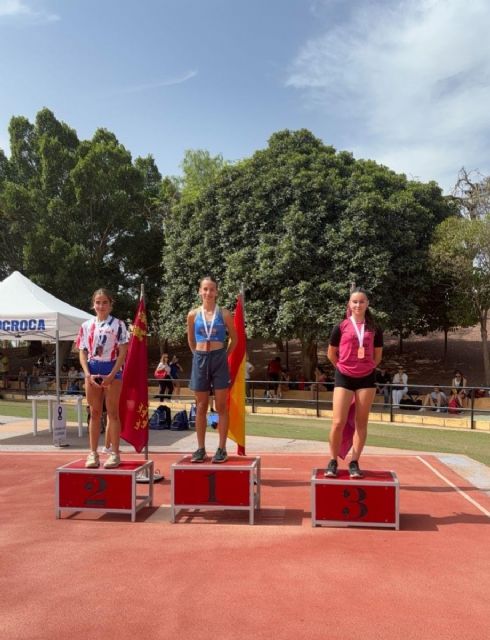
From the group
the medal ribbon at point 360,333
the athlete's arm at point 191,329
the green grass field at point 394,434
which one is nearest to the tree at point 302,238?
the green grass field at point 394,434

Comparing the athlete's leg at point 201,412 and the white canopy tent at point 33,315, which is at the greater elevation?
the white canopy tent at point 33,315

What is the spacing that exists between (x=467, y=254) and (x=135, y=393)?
18.0 m

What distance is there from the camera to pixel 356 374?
614 centimetres

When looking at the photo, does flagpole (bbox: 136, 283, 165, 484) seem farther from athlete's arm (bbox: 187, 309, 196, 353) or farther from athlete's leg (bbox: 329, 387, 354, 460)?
athlete's leg (bbox: 329, 387, 354, 460)

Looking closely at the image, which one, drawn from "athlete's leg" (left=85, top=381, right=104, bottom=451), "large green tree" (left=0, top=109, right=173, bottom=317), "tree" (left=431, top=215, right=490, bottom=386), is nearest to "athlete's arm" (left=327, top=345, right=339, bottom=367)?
"athlete's leg" (left=85, top=381, right=104, bottom=451)

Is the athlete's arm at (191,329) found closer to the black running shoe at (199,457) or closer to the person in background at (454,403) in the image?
the black running shoe at (199,457)

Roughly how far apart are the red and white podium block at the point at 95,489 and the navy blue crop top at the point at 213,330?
1.52 meters

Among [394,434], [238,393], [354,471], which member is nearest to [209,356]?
[238,393]

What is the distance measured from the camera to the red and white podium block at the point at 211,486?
19.8 feet

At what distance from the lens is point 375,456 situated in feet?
32.8

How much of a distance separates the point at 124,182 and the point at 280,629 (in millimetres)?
30181

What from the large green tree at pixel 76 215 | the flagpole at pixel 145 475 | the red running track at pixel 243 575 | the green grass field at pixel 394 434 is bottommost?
the green grass field at pixel 394 434

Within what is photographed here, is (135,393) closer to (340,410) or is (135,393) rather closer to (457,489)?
(340,410)

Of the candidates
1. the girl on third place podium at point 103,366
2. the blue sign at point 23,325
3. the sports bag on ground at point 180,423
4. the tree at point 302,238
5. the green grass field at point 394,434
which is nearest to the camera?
the girl on third place podium at point 103,366
